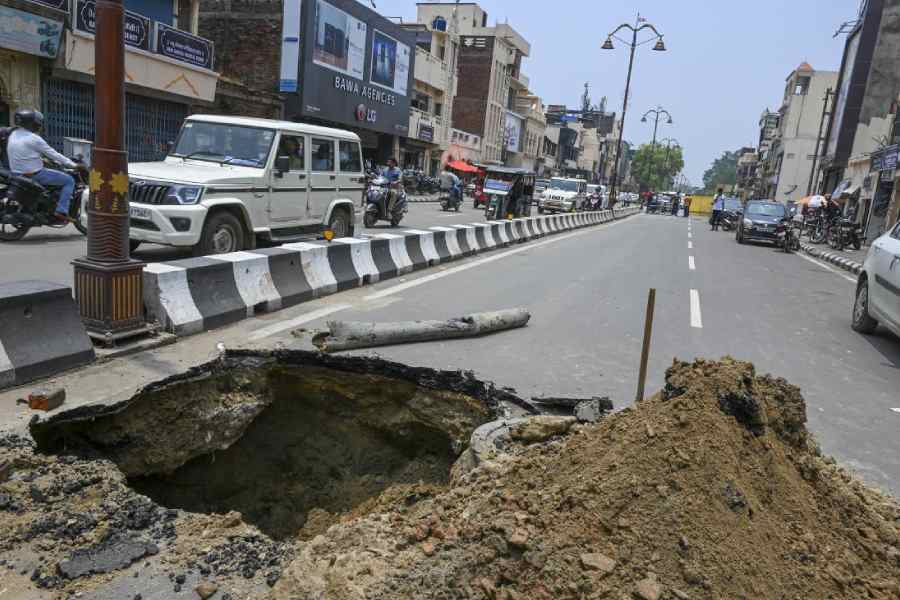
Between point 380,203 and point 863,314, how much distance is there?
1105 cm

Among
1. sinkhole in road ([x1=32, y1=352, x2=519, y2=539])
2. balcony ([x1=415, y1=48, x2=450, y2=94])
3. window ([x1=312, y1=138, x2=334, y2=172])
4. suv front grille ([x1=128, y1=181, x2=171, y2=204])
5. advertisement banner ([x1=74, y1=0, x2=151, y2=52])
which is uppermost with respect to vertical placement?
balcony ([x1=415, y1=48, x2=450, y2=94])

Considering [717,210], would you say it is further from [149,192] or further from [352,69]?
[149,192]

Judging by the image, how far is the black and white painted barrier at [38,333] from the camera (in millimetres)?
3898

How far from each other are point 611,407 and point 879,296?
519 cm

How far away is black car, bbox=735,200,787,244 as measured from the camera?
22734mm

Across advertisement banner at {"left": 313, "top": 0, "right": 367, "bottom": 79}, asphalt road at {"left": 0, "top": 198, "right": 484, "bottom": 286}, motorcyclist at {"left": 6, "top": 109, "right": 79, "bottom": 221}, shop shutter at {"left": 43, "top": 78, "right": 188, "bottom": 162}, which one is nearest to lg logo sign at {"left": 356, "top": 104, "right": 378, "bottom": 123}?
advertisement banner at {"left": 313, "top": 0, "right": 367, "bottom": 79}

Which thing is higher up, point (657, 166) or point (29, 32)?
point (657, 166)

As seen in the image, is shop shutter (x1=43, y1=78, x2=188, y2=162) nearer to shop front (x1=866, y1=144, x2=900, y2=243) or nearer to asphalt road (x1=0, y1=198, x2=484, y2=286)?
asphalt road (x1=0, y1=198, x2=484, y2=286)

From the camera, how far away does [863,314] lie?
27.1 feet

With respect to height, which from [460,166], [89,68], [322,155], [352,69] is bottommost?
[322,155]

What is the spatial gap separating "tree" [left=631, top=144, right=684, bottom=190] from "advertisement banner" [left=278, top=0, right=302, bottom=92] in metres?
112

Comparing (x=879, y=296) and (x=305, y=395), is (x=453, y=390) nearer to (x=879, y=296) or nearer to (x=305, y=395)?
(x=305, y=395)

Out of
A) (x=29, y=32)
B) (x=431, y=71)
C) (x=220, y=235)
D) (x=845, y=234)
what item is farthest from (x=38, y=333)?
(x=431, y=71)

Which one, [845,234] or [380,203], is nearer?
[380,203]
